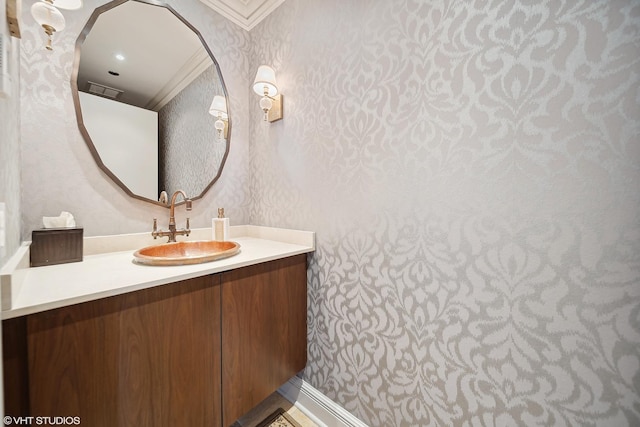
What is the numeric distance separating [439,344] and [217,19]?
7.22 ft

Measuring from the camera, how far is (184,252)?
123 centimetres

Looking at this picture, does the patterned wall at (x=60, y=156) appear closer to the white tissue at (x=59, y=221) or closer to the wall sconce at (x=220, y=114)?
the white tissue at (x=59, y=221)

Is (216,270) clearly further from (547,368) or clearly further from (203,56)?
(203,56)

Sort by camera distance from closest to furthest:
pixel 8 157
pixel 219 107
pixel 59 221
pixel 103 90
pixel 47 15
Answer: pixel 8 157 < pixel 47 15 < pixel 59 221 < pixel 103 90 < pixel 219 107

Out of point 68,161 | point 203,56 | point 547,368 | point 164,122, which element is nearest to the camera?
point 547,368

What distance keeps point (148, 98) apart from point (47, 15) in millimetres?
420

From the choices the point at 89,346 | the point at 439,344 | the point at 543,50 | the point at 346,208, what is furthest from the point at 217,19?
the point at 439,344

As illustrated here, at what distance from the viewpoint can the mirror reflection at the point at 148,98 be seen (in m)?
1.11

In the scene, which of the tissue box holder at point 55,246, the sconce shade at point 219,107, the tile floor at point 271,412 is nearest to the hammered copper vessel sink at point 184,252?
the tissue box holder at point 55,246

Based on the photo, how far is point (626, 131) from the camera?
0.58m

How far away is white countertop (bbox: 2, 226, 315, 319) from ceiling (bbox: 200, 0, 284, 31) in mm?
1458

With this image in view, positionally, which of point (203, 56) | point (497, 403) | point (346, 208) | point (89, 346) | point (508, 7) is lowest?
point (497, 403)

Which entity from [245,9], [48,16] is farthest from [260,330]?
[245,9]

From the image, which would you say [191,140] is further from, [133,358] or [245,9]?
[133,358]
